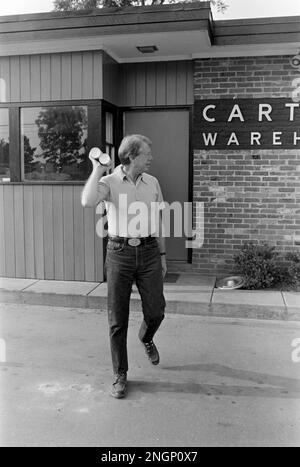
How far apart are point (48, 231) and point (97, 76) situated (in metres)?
2.13

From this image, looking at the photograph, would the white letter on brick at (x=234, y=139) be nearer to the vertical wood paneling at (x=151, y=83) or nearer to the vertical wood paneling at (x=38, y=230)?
the vertical wood paneling at (x=151, y=83)

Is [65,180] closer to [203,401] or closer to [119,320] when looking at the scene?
[119,320]

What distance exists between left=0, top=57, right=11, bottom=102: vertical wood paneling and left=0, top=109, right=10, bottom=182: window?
18 centimetres

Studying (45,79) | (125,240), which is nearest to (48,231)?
(45,79)

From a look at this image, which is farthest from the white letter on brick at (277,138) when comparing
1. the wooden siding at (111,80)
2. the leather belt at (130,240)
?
the leather belt at (130,240)

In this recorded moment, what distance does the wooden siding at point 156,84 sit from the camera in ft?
23.7

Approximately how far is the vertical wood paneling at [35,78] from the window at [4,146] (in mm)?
489

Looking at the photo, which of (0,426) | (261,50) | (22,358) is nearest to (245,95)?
(261,50)

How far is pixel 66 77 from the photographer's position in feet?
22.1

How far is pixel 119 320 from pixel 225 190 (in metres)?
3.78

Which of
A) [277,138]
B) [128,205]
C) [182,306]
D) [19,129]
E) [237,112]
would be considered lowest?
[182,306]

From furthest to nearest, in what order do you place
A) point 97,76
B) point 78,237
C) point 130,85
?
point 130,85 → point 78,237 → point 97,76

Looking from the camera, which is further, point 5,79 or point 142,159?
point 5,79

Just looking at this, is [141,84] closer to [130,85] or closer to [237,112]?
[130,85]
